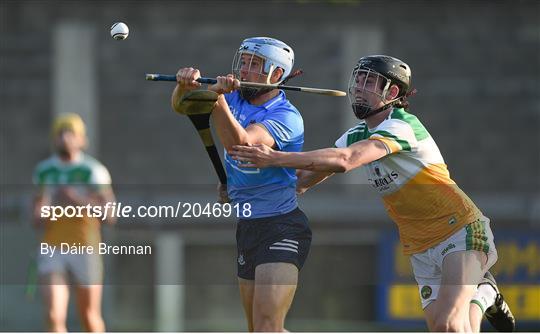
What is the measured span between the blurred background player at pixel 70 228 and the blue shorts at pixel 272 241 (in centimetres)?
226

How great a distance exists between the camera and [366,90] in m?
6.51

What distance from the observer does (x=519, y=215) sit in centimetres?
1164

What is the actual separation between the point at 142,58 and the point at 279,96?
1054 cm

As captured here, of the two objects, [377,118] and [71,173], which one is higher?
→ [71,173]

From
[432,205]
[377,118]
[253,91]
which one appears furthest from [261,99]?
[432,205]

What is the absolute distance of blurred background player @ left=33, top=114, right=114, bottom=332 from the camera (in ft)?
28.4

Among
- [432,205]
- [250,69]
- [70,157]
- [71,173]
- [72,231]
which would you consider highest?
[70,157]

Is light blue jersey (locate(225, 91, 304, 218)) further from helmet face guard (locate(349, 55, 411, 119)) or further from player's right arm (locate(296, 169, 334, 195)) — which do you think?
helmet face guard (locate(349, 55, 411, 119))

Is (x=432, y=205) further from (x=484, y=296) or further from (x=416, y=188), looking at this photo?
(x=484, y=296)

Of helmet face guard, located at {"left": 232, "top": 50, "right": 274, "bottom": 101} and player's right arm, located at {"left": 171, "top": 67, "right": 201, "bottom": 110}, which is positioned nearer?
player's right arm, located at {"left": 171, "top": 67, "right": 201, "bottom": 110}

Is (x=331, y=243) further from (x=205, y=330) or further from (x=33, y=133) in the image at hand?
(x=33, y=133)

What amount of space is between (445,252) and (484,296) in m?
0.38

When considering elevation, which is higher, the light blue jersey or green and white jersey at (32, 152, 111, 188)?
green and white jersey at (32, 152, 111, 188)

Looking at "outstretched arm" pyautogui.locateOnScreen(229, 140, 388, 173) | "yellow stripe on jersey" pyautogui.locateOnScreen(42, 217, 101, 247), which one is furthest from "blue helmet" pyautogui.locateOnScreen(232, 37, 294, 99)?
"yellow stripe on jersey" pyautogui.locateOnScreen(42, 217, 101, 247)
